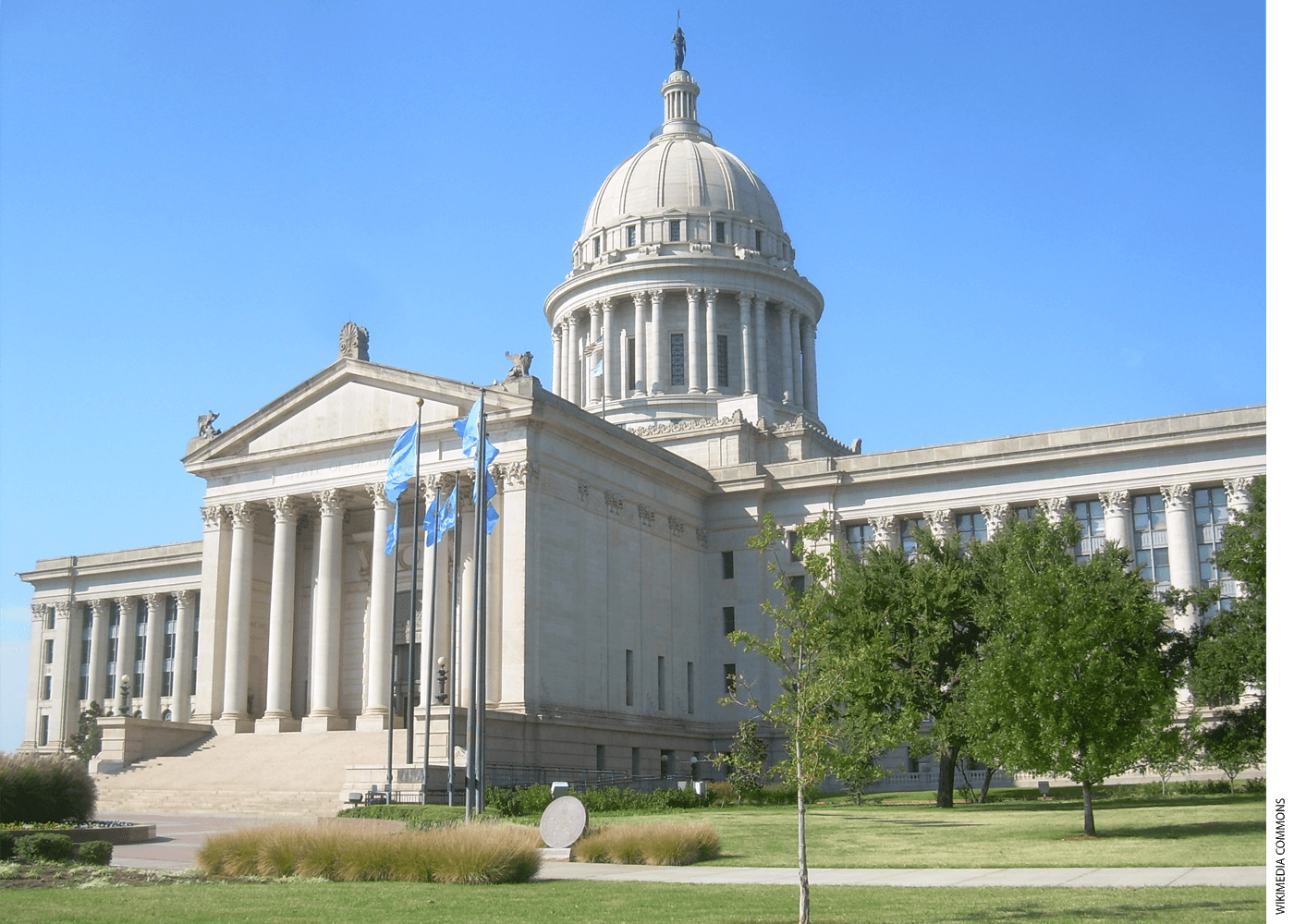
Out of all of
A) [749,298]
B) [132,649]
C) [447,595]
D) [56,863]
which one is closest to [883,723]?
[447,595]

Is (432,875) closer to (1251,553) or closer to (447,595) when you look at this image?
(1251,553)

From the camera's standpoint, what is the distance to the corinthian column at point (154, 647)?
81.2 m

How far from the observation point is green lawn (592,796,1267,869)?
85.3 feet

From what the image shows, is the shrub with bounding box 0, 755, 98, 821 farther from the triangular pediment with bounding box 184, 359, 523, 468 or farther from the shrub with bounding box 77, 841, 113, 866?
the triangular pediment with bounding box 184, 359, 523, 468

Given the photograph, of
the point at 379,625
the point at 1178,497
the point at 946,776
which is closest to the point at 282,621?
the point at 379,625

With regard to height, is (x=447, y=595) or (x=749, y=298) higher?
(x=749, y=298)

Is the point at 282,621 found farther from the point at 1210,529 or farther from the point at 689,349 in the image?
the point at 1210,529

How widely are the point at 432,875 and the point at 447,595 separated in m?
36.7

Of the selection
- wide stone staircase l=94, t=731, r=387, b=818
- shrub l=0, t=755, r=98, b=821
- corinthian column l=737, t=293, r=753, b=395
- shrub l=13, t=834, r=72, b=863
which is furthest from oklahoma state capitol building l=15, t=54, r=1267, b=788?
shrub l=13, t=834, r=72, b=863

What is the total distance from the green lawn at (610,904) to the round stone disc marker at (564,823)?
5.34 meters

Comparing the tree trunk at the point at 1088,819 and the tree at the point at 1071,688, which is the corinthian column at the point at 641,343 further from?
the tree trunk at the point at 1088,819

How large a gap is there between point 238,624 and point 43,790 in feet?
94.0

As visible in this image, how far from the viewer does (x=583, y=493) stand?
58969mm

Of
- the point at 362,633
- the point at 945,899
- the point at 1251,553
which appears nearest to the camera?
the point at 945,899
